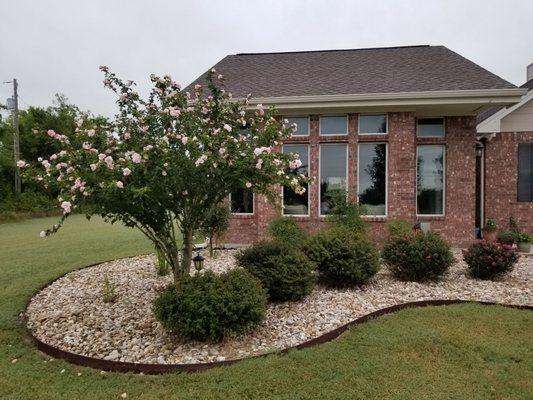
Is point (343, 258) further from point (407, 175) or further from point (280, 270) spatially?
point (407, 175)

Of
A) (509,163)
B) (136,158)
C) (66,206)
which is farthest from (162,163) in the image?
(509,163)

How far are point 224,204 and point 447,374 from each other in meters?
6.30

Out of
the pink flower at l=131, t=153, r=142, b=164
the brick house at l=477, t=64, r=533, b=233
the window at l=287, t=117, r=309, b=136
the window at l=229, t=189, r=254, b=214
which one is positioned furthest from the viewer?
the brick house at l=477, t=64, r=533, b=233

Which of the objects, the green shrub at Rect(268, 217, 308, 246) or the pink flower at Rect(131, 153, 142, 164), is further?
the green shrub at Rect(268, 217, 308, 246)

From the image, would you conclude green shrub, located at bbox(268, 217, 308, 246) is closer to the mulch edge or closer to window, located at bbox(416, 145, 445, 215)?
window, located at bbox(416, 145, 445, 215)

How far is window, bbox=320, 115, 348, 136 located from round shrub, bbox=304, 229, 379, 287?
13.3ft

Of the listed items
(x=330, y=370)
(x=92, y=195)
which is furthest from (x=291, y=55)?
(x=330, y=370)

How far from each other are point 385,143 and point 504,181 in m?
4.06

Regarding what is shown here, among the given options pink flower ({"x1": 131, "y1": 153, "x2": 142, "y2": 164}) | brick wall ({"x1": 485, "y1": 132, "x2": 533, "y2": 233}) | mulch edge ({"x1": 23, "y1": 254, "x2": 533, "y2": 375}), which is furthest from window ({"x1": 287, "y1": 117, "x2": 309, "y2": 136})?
pink flower ({"x1": 131, "y1": 153, "x2": 142, "y2": 164})

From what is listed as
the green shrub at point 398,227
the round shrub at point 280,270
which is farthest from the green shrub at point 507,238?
the round shrub at point 280,270

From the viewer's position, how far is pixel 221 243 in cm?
937

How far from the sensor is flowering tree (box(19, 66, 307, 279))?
3670 millimetres

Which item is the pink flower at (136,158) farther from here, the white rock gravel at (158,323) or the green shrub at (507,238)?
the green shrub at (507,238)

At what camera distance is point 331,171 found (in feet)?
29.9
